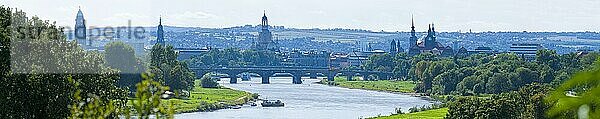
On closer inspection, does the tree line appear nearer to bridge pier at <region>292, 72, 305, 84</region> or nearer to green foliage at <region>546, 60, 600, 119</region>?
green foliage at <region>546, 60, 600, 119</region>

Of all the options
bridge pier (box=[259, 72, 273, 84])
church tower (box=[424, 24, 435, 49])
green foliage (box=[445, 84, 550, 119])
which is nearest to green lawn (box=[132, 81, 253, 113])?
green foliage (box=[445, 84, 550, 119])

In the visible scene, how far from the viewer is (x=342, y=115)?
180 ft

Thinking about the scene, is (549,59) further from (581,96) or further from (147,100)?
(581,96)

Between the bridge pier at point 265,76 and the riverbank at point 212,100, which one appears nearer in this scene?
the riverbank at point 212,100

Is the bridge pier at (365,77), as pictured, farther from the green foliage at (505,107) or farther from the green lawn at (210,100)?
the green foliage at (505,107)

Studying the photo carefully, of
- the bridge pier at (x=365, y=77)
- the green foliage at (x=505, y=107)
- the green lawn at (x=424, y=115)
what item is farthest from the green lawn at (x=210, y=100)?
the bridge pier at (x=365, y=77)

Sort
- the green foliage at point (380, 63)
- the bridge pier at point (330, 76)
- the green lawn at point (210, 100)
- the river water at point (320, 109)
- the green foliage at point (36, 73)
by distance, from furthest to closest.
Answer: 1. the green foliage at point (380, 63)
2. the bridge pier at point (330, 76)
3. the green lawn at point (210, 100)
4. the river water at point (320, 109)
5. the green foliage at point (36, 73)

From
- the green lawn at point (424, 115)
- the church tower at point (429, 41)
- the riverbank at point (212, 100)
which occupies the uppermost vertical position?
the church tower at point (429, 41)

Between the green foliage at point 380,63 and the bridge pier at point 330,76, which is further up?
the green foliage at point 380,63

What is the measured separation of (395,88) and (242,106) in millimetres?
29805

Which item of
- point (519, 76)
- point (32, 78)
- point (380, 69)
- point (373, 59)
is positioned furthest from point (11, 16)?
point (373, 59)

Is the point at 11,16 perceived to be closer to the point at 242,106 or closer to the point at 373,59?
the point at 242,106

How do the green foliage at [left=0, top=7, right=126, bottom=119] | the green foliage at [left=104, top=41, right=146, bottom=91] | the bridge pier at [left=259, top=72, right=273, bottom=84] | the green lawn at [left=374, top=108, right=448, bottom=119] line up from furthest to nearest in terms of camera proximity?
the bridge pier at [left=259, top=72, right=273, bottom=84], the green foliage at [left=104, top=41, right=146, bottom=91], the green lawn at [left=374, top=108, right=448, bottom=119], the green foliage at [left=0, top=7, right=126, bottom=119]

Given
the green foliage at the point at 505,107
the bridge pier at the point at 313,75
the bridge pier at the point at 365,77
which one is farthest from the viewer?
the bridge pier at the point at 313,75
